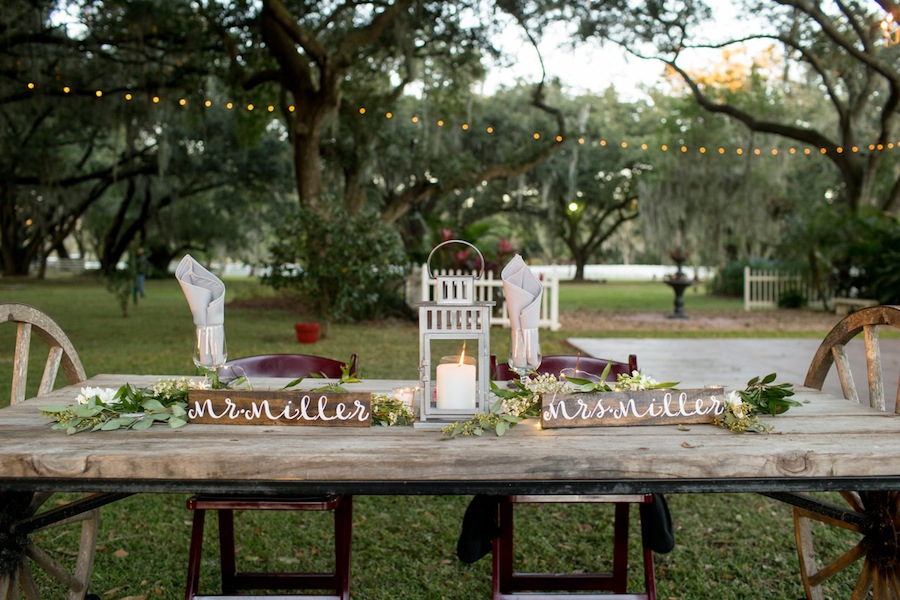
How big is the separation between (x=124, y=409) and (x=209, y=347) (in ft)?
0.89

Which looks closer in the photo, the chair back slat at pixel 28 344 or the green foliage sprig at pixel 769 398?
the green foliage sprig at pixel 769 398

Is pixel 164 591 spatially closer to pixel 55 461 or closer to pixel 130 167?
pixel 55 461

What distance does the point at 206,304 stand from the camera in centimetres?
216

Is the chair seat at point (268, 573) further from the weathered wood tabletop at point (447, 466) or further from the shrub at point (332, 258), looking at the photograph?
the shrub at point (332, 258)

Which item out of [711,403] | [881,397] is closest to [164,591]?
[711,403]

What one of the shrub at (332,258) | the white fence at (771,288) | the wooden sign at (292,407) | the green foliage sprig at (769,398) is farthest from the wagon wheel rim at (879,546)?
the white fence at (771,288)

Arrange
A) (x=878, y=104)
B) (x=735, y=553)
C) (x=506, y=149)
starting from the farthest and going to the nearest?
(x=506, y=149)
(x=878, y=104)
(x=735, y=553)

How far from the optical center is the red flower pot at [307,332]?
9.41m

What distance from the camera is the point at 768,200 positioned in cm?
2225

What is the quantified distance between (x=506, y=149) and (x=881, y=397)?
63.2ft

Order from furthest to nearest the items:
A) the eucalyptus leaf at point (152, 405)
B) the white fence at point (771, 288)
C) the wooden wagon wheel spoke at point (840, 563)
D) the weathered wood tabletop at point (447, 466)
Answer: the white fence at point (771, 288), the wooden wagon wheel spoke at point (840, 563), the eucalyptus leaf at point (152, 405), the weathered wood tabletop at point (447, 466)

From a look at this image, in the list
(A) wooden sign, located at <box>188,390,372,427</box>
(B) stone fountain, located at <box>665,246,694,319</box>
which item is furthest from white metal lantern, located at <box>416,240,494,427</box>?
(B) stone fountain, located at <box>665,246,694,319</box>

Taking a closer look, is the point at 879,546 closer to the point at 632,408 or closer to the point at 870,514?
the point at 870,514

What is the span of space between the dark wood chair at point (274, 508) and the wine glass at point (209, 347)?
23 centimetres
